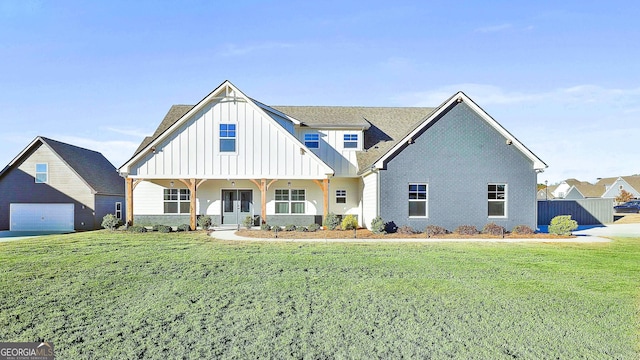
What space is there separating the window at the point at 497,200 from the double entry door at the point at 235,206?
513 inches

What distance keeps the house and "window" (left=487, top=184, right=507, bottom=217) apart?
49 mm

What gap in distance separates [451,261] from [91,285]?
9.13 m

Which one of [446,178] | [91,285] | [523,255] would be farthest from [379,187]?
[91,285]

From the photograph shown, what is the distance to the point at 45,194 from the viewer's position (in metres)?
25.1

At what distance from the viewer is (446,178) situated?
19328 millimetres

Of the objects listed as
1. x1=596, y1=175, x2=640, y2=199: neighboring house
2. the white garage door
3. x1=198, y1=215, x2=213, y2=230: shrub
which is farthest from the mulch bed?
x1=596, y1=175, x2=640, y2=199: neighboring house

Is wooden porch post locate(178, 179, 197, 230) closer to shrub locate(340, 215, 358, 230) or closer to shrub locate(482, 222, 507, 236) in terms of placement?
shrub locate(340, 215, 358, 230)

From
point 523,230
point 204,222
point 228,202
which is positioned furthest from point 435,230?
point 228,202

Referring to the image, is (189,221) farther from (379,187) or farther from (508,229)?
(508,229)

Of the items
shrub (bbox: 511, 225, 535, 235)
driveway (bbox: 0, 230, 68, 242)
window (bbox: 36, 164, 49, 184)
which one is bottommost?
driveway (bbox: 0, 230, 68, 242)

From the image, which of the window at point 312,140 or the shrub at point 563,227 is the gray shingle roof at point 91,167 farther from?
the shrub at point 563,227

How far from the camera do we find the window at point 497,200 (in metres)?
19.6

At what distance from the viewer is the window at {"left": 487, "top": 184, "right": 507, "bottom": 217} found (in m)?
19.6

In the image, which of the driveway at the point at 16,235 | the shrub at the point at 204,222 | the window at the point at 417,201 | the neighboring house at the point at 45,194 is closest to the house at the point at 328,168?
the window at the point at 417,201
